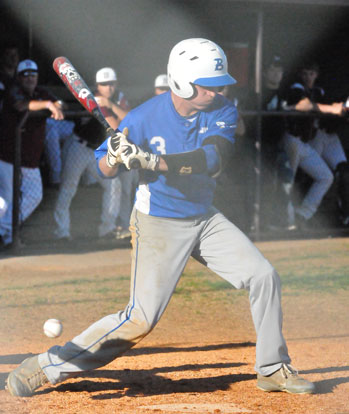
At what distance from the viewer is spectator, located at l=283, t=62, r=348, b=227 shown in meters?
8.55

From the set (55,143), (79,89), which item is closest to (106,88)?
(55,143)

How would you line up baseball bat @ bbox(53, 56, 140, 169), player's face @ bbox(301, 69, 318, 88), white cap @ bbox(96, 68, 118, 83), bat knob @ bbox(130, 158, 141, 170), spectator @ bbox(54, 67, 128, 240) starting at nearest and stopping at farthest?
bat knob @ bbox(130, 158, 141, 170) < baseball bat @ bbox(53, 56, 140, 169) < white cap @ bbox(96, 68, 118, 83) < spectator @ bbox(54, 67, 128, 240) < player's face @ bbox(301, 69, 318, 88)

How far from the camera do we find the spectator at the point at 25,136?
742cm

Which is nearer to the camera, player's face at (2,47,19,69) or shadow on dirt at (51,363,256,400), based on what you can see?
shadow on dirt at (51,363,256,400)

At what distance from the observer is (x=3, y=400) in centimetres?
382

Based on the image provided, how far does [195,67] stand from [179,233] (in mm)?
835

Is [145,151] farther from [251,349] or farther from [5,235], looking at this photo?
[5,235]

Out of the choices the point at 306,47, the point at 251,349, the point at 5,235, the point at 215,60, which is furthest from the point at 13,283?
the point at 306,47

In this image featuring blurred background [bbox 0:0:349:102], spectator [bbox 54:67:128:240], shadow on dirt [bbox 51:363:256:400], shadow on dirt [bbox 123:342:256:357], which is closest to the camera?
shadow on dirt [bbox 51:363:256:400]

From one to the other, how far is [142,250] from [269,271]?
0.64 metres

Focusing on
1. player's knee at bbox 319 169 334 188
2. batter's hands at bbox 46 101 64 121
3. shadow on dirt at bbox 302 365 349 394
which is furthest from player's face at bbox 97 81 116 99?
shadow on dirt at bbox 302 365 349 394

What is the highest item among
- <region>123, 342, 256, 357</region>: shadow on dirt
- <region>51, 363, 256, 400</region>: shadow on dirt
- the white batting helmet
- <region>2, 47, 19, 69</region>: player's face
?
Answer: <region>2, 47, 19, 69</region>: player's face

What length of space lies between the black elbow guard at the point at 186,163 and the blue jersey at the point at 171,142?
135 millimetres

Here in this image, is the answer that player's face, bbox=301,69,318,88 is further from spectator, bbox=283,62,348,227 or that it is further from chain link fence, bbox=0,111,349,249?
chain link fence, bbox=0,111,349,249
